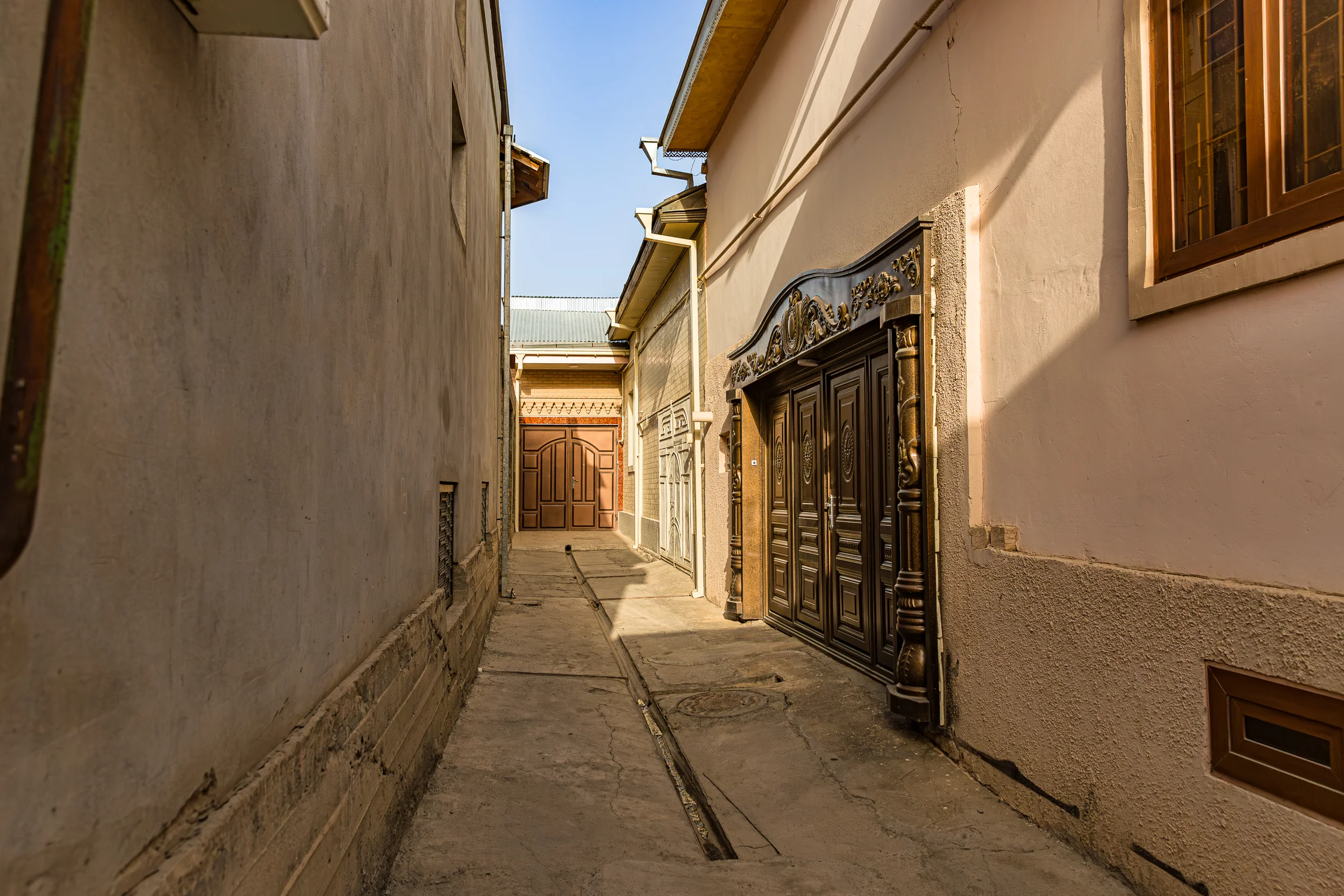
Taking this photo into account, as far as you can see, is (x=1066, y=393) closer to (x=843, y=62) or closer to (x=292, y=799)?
(x=292, y=799)

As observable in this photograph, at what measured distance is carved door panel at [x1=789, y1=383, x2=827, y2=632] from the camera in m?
6.47

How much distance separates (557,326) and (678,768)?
942 inches

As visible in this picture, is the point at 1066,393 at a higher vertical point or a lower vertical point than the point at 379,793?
higher

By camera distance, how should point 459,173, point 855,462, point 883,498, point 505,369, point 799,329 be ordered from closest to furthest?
point 883,498 < point 855,462 < point 799,329 < point 459,173 < point 505,369

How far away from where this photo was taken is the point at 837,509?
20.1ft

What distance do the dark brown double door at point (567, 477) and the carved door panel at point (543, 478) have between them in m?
0.01

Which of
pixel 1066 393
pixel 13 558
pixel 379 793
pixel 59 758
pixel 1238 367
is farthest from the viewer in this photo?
pixel 1066 393

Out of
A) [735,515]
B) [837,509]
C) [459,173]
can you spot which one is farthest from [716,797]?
[459,173]

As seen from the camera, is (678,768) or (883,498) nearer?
(678,768)

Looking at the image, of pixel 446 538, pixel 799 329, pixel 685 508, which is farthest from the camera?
pixel 685 508

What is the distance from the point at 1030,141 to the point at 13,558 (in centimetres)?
379

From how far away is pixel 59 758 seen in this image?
109 centimetres

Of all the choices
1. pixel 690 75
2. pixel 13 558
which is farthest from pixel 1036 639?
pixel 690 75

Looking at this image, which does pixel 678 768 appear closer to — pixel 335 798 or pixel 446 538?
pixel 446 538
